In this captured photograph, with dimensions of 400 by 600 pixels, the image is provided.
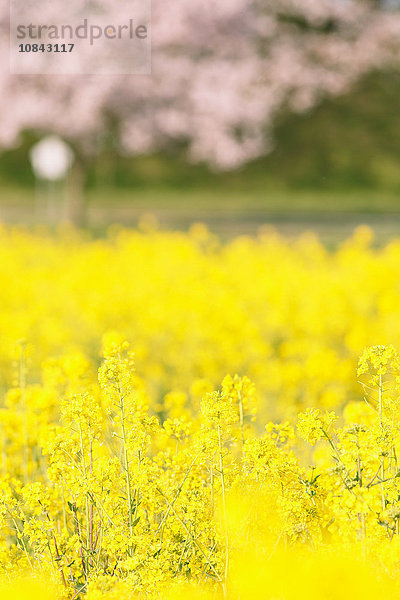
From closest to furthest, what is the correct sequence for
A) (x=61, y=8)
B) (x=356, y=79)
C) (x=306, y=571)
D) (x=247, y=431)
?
1. (x=306, y=571)
2. (x=247, y=431)
3. (x=61, y=8)
4. (x=356, y=79)

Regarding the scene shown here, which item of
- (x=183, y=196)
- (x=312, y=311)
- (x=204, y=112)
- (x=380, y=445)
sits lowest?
(x=380, y=445)

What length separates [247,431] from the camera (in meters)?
2.69

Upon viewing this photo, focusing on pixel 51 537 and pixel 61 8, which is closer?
pixel 51 537

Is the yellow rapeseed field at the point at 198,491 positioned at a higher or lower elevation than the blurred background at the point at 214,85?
lower

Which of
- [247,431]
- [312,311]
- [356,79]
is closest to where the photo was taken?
[247,431]

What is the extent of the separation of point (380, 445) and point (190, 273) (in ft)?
21.0

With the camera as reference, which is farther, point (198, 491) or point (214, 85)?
point (214, 85)

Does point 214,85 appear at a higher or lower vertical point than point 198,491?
higher

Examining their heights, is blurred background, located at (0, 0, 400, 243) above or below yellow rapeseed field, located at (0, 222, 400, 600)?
above

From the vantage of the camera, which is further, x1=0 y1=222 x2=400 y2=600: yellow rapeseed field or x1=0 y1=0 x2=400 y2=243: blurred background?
x1=0 y1=0 x2=400 y2=243: blurred background

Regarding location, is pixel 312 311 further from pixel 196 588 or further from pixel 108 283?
pixel 196 588

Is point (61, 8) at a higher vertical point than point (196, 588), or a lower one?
higher

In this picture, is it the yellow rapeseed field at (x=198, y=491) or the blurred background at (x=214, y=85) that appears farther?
the blurred background at (x=214, y=85)

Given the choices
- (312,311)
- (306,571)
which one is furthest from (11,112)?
(306,571)
